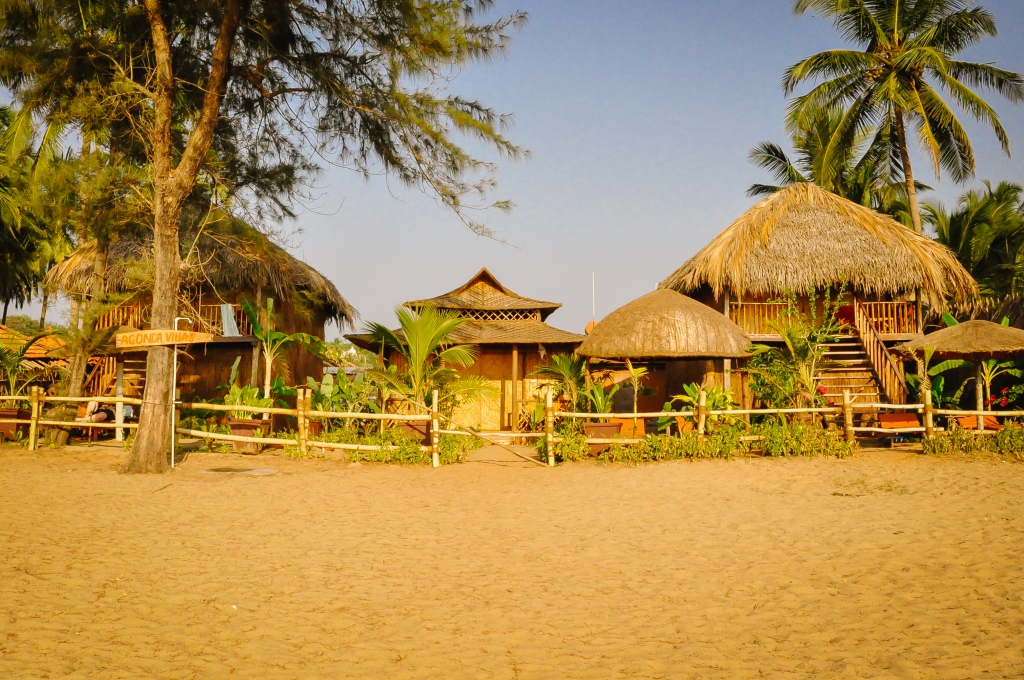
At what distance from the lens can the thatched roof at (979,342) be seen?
11766 mm

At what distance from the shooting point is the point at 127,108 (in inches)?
409

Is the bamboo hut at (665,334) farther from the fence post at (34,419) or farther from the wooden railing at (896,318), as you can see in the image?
the fence post at (34,419)

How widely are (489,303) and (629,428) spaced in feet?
22.0

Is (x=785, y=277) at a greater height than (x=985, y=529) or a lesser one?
greater

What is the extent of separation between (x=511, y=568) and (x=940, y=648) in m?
2.99

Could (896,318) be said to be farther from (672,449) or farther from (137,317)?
(137,317)

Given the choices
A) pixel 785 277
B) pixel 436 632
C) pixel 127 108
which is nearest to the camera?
pixel 436 632

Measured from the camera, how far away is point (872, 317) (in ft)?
55.7

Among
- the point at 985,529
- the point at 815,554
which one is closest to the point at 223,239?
the point at 815,554

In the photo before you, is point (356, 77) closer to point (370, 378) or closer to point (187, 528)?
point (370, 378)

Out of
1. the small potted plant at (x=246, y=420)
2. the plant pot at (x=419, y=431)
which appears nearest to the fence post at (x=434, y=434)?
the plant pot at (x=419, y=431)

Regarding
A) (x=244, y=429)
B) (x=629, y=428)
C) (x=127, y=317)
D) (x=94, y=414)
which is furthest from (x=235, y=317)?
(x=629, y=428)

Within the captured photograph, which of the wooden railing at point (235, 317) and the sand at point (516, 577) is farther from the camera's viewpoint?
the wooden railing at point (235, 317)

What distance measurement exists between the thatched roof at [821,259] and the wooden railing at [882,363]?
0.90m
